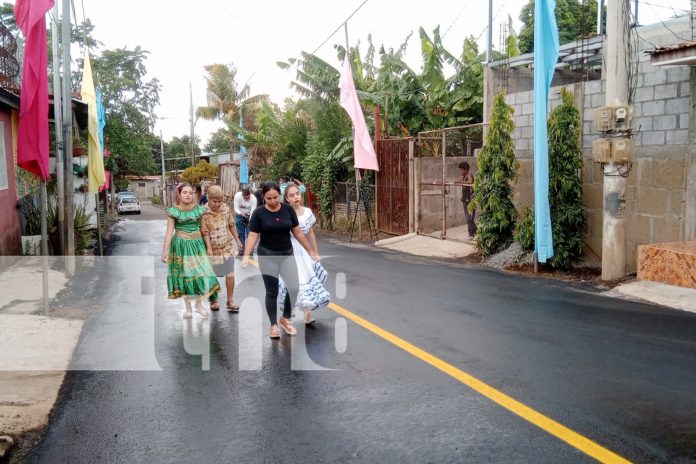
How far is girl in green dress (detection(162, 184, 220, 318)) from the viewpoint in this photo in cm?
798

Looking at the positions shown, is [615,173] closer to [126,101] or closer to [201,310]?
[201,310]

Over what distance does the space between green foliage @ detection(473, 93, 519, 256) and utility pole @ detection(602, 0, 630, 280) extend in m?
2.64

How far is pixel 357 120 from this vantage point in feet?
57.1

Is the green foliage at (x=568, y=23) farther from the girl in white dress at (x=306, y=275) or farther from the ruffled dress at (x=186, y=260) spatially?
the ruffled dress at (x=186, y=260)

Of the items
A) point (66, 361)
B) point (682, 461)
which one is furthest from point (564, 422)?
point (66, 361)

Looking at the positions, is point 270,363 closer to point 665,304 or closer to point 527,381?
point 527,381

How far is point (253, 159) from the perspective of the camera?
A: 98.5ft

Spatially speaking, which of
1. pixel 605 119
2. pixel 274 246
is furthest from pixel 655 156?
pixel 274 246

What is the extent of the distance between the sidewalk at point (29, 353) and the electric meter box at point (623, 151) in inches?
310

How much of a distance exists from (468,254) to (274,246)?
7.84 meters

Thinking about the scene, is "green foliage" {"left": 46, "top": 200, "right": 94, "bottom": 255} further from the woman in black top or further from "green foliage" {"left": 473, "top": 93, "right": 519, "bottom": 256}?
"green foliage" {"left": 473, "top": 93, "right": 519, "bottom": 256}

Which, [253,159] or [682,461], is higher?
[253,159]

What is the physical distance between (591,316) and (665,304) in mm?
1518

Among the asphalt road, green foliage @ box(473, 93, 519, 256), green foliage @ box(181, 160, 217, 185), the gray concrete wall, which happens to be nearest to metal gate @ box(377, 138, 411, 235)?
green foliage @ box(473, 93, 519, 256)
